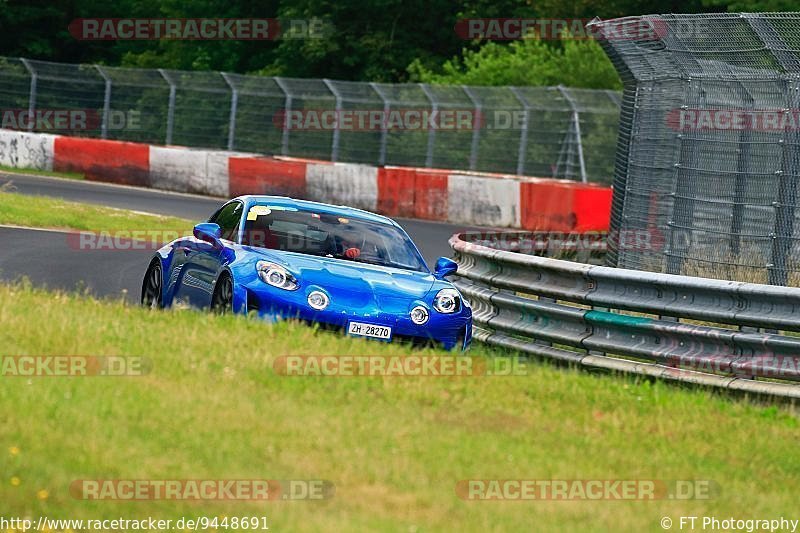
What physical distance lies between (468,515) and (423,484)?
1.53ft

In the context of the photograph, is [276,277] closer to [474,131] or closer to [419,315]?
[419,315]

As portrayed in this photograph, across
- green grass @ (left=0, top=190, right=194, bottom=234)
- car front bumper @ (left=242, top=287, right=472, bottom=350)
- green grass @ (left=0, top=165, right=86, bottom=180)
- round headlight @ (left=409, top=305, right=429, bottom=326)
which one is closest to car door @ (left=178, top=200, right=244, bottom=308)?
car front bumper @ (left=242, top=287, right=472, bottom=350)

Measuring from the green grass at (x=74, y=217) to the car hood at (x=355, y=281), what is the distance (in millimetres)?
10855

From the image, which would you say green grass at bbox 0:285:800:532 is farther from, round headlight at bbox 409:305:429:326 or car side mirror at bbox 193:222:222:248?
car side mirror at bbox 193:222:222:248

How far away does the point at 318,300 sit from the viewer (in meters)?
11.4

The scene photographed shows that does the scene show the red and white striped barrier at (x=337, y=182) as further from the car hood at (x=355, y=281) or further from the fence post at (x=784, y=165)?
the car hood at (x=355, y=281)

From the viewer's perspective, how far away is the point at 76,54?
55.4 m

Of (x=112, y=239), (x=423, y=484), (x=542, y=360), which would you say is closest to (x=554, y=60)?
(x=112, y=239)

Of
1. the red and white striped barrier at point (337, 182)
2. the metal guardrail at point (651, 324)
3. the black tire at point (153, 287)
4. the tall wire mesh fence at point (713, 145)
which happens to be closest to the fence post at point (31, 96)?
the red and white striped barrier at point (337, 182)

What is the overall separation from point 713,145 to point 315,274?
5.23m

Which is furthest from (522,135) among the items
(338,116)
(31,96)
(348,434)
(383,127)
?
(348,434)

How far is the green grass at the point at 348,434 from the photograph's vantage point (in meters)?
6.54

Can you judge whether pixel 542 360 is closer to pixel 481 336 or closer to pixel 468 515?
pixel 481 336

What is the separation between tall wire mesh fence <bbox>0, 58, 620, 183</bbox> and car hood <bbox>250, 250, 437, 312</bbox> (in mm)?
17500
